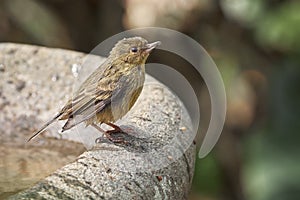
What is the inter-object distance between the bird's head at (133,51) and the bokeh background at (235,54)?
360 cm

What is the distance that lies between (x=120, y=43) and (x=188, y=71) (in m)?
4.78

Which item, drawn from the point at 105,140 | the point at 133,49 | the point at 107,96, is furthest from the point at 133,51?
the point at 105,140

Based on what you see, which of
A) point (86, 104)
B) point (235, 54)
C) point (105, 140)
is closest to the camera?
point (105, 140)

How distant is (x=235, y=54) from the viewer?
8.27m

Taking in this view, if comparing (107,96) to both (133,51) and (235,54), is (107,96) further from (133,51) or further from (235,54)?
(235,54)

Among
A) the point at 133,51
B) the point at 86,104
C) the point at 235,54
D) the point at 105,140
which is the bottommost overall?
the point at 105,140

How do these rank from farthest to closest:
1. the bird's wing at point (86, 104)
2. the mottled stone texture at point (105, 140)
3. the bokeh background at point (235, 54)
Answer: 1. the bokeh background at point (235, 54)
2. the bird's wing at point (86, 104)
3. the mottled stone texture at point (105, 140)

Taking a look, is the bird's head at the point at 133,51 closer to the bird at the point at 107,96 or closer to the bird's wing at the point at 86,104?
the bird at the point at 107,96

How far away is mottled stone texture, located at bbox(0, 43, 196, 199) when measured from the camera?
285 cm

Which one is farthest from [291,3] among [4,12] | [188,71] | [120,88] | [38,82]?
[120,88]

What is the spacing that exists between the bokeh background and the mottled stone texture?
3.13m

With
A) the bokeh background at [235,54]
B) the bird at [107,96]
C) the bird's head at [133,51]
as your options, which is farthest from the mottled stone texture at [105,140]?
the bokeh background at [235,54]

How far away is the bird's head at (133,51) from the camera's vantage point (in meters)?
3.77

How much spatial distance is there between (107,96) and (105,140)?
256 mm
